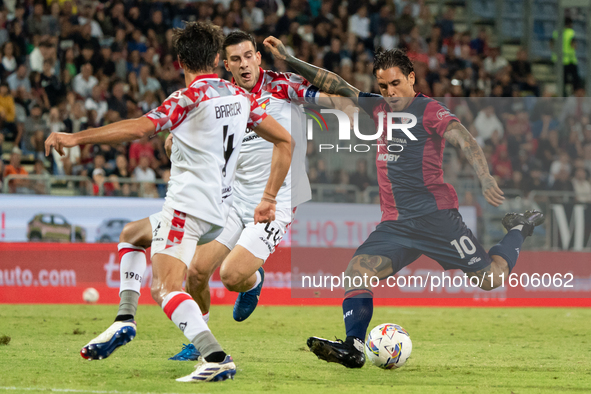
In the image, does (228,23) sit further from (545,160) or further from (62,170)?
(545,160)

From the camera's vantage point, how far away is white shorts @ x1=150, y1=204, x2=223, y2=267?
4.72 m

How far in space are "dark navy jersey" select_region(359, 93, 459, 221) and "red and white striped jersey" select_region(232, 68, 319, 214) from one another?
949 millimetres

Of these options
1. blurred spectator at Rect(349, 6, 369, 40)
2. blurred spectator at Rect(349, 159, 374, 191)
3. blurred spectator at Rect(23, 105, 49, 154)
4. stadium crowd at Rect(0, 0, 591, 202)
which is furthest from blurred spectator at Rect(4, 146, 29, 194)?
blurred spectator at Rect(349, 6, 369, 40)

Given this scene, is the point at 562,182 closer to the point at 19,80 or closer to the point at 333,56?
the point at 333,56

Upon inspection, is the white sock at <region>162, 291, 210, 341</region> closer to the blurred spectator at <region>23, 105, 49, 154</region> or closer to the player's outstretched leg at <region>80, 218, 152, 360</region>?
the player's outstretched leg at <region>80, 218, 152, 360</region>

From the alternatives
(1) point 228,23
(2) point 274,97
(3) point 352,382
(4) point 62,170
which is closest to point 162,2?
(1) point 228,23

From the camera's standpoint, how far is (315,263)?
11.5 meters

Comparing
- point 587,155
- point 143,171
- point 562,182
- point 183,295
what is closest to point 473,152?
point 183,295

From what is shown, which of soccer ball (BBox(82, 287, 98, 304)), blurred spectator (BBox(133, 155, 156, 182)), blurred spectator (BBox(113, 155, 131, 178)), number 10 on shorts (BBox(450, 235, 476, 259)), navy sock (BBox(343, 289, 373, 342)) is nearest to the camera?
navy sock (BBox(343, 289, 373, 342))

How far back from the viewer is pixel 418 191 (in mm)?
6168

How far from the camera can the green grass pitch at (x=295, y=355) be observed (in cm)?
470

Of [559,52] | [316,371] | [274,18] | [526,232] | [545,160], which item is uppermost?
[274,18]

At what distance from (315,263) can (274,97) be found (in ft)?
16.6

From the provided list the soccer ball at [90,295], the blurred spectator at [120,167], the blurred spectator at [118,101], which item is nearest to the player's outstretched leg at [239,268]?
the soccer ball at [90,295]
